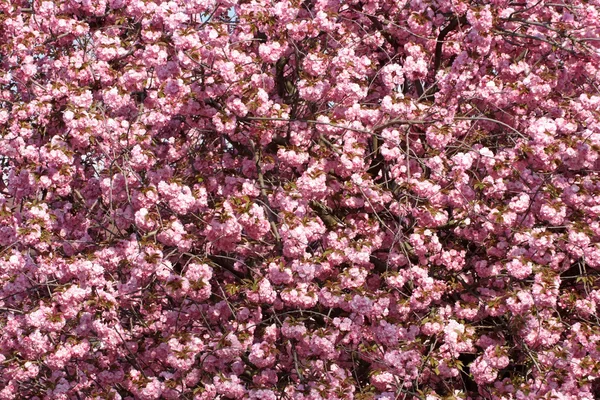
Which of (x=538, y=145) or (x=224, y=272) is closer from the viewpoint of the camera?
(x=538, y=145)

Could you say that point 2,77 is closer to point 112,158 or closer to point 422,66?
point 112,158

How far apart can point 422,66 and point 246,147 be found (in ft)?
5.38

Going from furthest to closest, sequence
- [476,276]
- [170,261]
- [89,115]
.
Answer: [476,276] < [170,261] < [89,115]

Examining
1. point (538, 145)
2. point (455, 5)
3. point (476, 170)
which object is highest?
point (455, 5)

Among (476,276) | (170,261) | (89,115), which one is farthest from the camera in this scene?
(476,276)

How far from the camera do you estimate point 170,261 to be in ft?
25.8

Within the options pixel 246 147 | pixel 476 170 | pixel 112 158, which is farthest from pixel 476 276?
pixel 112 158

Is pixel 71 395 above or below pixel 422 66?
below

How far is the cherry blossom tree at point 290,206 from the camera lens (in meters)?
7.38

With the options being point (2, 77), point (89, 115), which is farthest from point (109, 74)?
point (2, 77)

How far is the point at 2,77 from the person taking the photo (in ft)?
26.1

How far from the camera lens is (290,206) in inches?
292

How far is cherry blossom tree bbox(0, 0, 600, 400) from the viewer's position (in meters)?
7.38

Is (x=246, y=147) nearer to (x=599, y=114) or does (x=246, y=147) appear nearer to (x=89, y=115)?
(x=89, y=115)
